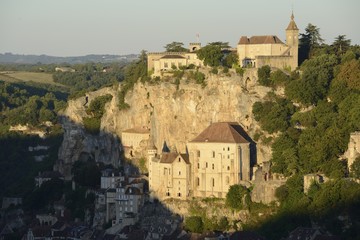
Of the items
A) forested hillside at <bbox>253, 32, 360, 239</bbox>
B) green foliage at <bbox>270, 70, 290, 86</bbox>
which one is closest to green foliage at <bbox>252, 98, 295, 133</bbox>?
forested hillside at <bbox>253, 32, 360, 239</bbox>

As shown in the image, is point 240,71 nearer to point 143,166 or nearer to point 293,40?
point 293,40

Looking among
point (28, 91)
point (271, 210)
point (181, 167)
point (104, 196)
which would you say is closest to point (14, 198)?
point (104, 196)

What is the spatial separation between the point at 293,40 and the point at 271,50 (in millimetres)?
1655

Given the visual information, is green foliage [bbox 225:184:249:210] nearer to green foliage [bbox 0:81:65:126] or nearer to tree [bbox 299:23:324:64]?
tree [bbox 299:23:324:64]

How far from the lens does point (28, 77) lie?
176 metres

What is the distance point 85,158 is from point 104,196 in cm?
1054

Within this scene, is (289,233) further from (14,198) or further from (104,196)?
(14,198)

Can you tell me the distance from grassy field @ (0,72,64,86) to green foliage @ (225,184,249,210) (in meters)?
98.6

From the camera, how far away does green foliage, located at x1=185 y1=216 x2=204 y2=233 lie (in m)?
71.9

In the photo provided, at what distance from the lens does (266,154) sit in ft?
243

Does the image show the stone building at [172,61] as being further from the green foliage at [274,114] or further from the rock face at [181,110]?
the green foliage at [274,114]

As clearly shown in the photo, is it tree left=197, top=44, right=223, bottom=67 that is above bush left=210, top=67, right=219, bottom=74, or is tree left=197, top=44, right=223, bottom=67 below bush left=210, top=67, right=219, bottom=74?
above

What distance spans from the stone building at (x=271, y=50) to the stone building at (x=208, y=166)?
5.50 meters

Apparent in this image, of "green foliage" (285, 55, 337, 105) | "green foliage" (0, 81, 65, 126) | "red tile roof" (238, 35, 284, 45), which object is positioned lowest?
"green foliage" (0, 81, 65, 126)
